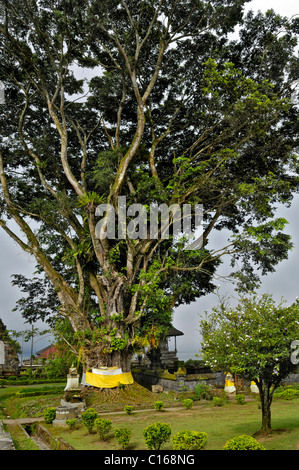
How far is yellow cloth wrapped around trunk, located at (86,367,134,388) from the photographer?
15.2 m

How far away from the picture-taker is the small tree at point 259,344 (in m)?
7.90

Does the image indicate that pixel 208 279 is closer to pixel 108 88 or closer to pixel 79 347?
pixel 79 347

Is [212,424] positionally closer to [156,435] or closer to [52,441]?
[156,435]

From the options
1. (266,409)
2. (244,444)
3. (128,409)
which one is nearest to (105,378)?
(128,409)

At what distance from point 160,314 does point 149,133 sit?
10684mm

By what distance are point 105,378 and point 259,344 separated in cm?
924

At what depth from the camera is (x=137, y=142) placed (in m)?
17.5

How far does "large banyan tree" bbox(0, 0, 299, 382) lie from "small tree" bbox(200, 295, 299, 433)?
6972 mm

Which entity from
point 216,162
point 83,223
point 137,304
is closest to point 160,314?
point 137,304

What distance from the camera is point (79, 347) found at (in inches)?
658

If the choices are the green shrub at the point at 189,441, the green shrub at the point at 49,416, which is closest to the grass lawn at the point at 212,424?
the green shrub at the point at 49,416

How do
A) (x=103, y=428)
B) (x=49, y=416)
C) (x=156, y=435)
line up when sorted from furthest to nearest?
(x=49, y=416) < (x=103, y=428) < (x=156, y=435)

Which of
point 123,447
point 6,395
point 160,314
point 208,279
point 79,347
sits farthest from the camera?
point 208,279

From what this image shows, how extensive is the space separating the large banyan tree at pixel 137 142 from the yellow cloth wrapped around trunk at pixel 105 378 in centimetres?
41
